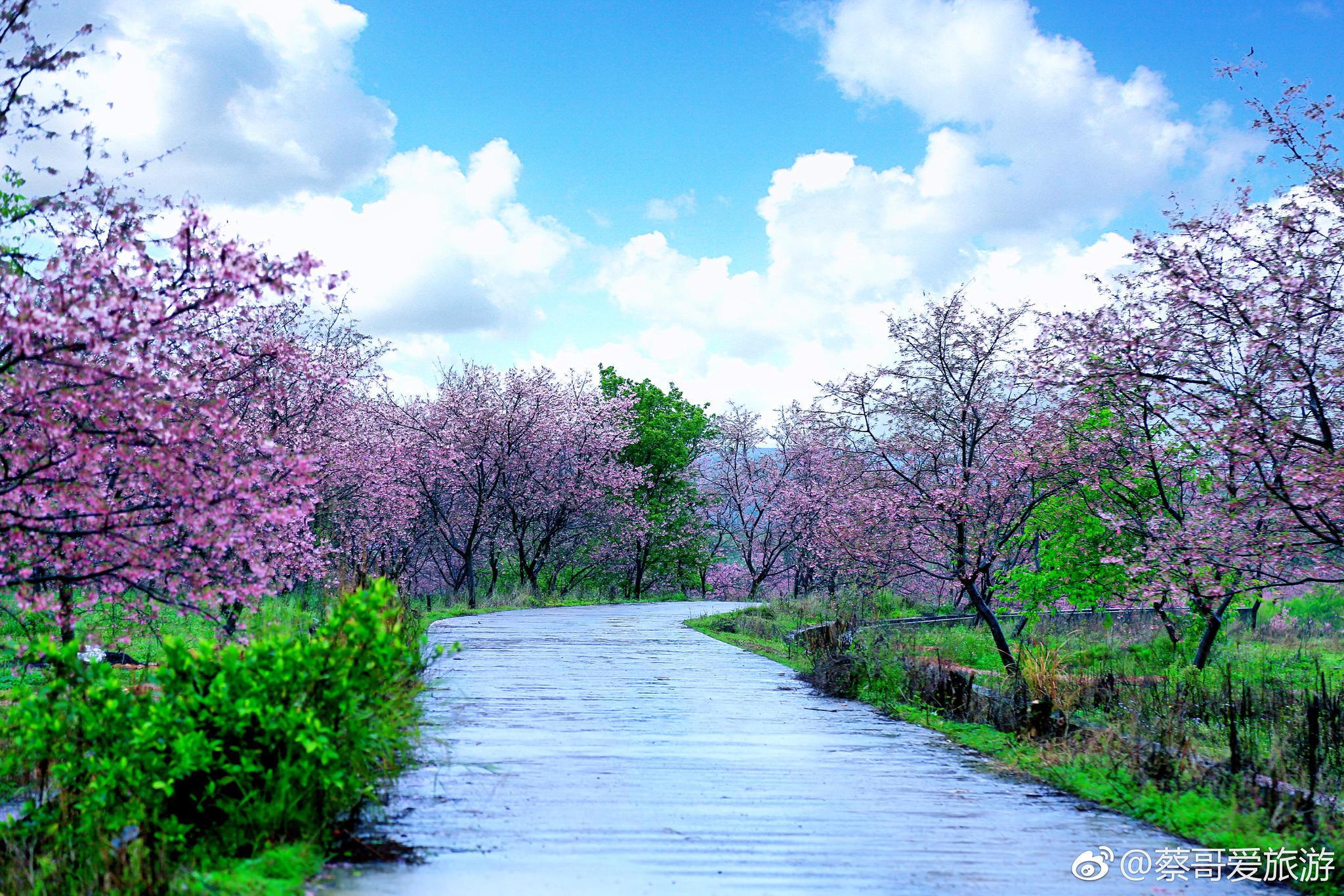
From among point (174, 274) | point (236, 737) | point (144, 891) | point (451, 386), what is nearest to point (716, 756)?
point (236, 737)

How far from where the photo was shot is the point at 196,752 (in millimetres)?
3900

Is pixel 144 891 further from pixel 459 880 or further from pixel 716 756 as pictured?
pixel 716 756

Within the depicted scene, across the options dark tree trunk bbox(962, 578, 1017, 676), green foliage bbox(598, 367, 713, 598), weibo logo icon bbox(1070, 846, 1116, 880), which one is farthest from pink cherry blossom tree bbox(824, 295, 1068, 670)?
green foliage bbox(598, 367, 713, 598)

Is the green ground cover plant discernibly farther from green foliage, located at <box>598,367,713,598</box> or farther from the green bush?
green foliage, located at <box>598,367,713,598</box>

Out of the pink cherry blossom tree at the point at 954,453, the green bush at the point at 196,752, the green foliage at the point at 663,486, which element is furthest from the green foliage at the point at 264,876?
the green foliage at the point at 663,486

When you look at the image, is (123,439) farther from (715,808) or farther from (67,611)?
(715,808)

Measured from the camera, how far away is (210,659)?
4332mm

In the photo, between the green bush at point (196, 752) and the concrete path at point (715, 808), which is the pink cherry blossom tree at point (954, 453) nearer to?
the concrete path at point (715, 808)

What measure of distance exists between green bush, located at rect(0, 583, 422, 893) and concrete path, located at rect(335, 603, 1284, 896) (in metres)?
0.58

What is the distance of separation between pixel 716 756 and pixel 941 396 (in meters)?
8.55

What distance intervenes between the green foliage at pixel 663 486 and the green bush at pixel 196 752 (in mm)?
35207

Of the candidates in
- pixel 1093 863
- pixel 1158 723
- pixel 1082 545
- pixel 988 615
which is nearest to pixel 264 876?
pixel 1093 863

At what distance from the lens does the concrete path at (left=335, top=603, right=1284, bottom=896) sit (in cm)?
408

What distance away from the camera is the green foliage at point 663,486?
40.9 m
